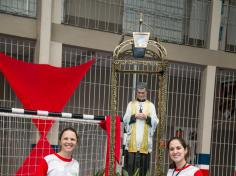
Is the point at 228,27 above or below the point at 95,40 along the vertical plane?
above

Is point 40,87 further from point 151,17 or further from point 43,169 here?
point 43,169

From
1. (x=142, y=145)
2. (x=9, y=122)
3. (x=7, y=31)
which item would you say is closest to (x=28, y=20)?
(x=7, y=31)

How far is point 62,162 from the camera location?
2617 millimetres

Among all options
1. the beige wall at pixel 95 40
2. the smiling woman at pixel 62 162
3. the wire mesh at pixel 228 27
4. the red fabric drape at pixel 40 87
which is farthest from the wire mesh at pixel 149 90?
the smiling woman at pixel 62 162

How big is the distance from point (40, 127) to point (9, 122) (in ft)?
1.72

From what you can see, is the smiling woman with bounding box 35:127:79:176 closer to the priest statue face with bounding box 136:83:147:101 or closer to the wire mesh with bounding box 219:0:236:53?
the priest statue face with bounding box 136:83:147:101

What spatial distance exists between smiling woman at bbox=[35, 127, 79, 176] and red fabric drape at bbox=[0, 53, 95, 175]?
2469mm

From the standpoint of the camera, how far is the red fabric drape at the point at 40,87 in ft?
16.7

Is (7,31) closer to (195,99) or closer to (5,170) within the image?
(5,170)

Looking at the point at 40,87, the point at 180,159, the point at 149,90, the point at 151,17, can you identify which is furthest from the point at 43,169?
the point at 151,17

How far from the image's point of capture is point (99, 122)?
5012 mm

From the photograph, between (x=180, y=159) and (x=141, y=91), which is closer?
(x=180, y=159)

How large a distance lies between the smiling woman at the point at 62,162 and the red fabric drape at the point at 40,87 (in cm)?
247

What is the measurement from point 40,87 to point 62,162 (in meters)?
2.85
